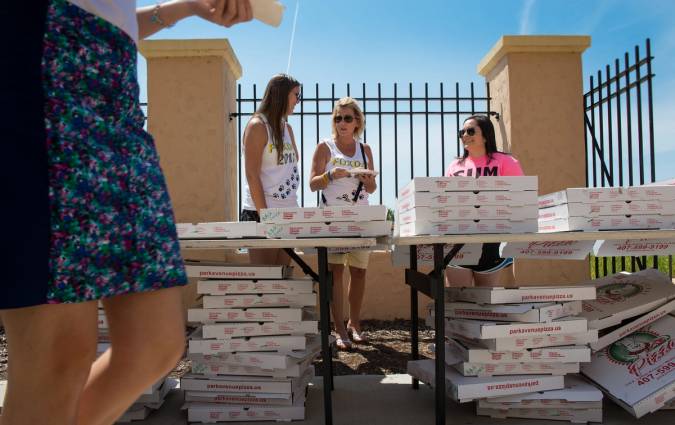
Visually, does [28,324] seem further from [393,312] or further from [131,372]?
[393,312]

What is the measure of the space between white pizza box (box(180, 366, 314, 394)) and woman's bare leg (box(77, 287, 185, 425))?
4.83 feet

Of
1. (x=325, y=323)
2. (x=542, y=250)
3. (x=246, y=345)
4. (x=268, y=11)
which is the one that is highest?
(x=268, y=11)

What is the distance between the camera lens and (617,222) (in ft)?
8.00

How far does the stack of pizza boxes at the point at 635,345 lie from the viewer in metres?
2.47

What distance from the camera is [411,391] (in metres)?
3.06

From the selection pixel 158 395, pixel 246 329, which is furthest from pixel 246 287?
pixel 158 395

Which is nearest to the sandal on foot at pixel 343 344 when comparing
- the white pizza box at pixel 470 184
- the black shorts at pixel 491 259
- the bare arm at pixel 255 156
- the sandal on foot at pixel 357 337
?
the sandal on foot at pixel 357 337

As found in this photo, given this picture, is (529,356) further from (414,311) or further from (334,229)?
(334,229)

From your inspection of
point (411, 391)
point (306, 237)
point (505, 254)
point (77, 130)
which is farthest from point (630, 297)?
point (77, 130)

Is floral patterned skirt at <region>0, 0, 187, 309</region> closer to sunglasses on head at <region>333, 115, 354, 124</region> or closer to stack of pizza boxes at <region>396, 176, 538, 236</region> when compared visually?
stack of pizza boxes at <region>396, 176, 538, 236</region>

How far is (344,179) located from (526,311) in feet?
5.76

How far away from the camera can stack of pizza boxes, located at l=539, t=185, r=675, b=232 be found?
7.95 ft

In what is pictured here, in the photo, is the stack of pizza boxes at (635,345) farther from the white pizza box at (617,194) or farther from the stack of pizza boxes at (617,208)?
the white pizza box at (617,194)

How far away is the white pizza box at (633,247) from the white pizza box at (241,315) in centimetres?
152
